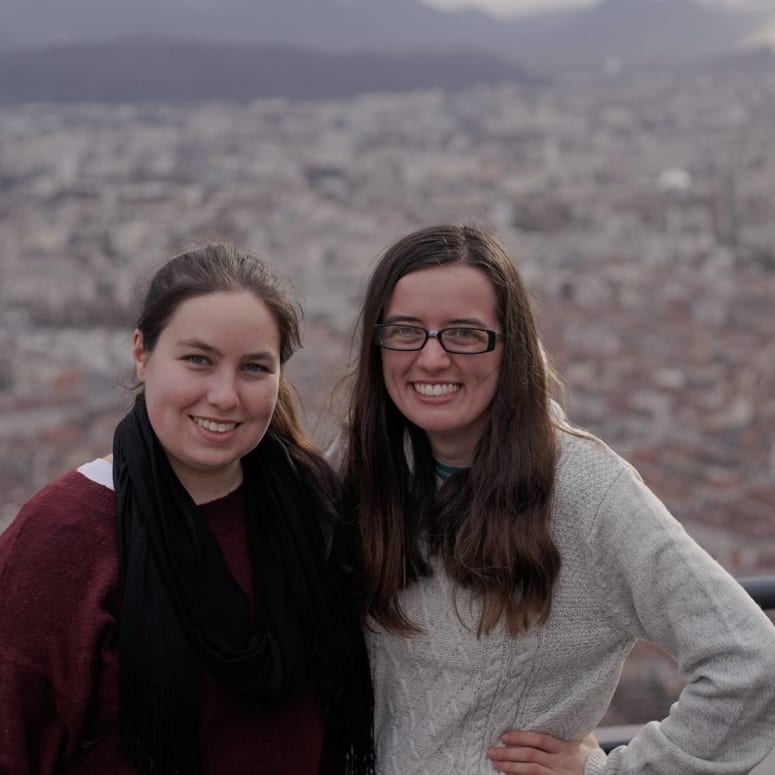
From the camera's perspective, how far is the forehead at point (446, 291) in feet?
3.48

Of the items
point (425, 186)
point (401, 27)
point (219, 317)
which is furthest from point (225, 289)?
point (401, 27)

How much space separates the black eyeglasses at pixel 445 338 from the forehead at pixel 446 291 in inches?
0.6

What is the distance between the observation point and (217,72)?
57906 mm

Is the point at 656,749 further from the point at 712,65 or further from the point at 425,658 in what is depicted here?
the point at 712,65

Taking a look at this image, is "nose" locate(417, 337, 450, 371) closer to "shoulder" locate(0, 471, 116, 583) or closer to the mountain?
"shoulder" locate(0, 471, 116, 583)

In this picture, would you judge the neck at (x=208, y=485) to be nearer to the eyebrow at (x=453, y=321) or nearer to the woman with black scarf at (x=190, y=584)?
the woman with black scarf at (x=190, y=584)

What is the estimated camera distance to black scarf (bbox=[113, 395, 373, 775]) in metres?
0.99

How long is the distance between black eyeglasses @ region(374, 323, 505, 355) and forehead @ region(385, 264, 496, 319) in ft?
0.05

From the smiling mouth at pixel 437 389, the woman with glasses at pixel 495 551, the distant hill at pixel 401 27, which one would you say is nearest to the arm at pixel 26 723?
the woman with glasses at pixel 495 551

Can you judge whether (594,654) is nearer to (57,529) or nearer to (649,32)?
(57,529)

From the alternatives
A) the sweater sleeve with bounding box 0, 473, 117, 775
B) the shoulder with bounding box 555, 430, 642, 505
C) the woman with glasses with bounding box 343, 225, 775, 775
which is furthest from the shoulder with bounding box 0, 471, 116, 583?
the shoulder with bounding box 555, 430, 642, 505

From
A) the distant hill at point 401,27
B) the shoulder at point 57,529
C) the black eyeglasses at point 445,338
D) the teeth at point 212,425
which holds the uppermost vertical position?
the distant hill at point 401,27

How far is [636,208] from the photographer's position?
1651 inches

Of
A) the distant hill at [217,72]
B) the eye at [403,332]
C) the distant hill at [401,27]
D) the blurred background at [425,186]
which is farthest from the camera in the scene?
the distant hill at [401,27]
